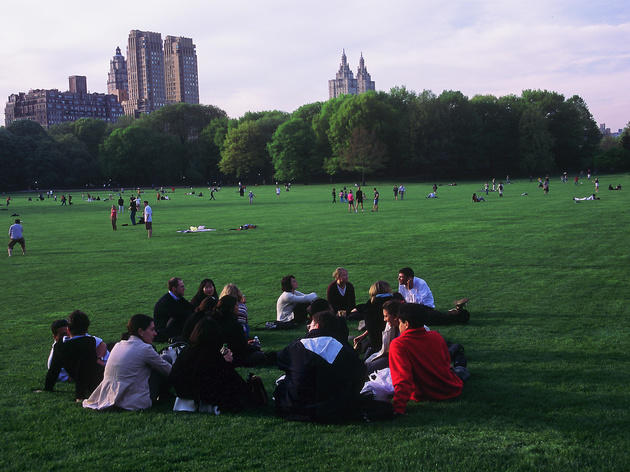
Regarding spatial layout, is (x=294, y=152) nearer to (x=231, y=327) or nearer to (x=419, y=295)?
(x=419, y=295)

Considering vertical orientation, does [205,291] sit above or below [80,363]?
above

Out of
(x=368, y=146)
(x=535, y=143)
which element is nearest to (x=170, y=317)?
(x=368, y=146)

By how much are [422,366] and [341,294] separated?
4.29 meters

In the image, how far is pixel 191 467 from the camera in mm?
5309

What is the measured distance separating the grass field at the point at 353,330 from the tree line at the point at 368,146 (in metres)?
77.1

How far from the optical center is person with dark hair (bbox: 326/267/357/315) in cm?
1079

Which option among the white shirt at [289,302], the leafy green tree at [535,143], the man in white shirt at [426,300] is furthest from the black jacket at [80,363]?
the leafy green tree at [535,143]

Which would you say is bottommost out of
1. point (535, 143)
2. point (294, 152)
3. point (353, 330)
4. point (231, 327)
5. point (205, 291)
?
point (353, 330)

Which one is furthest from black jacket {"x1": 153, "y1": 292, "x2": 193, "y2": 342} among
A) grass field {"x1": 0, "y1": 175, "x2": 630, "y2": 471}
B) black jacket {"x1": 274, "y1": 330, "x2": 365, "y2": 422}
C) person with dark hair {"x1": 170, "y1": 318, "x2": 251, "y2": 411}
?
black jacket {"x1": 274, "y1": 330, "x2": 365, "y2": 422}

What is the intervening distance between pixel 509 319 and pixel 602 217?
68.9 feet

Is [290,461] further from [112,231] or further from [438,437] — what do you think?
[112,231]

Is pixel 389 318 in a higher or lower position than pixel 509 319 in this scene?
higher

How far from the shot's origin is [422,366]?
6.71 m

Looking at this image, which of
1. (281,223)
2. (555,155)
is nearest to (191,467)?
(281,223)
